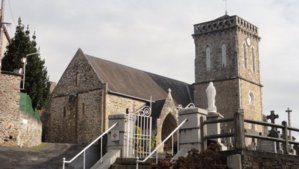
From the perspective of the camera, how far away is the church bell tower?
44.2 metres

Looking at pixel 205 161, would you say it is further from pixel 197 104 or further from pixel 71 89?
pixel 197 104

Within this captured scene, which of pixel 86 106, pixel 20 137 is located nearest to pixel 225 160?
pixel 20 137

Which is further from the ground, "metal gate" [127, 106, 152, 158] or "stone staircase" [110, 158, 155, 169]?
"metal gate" [127, 106, 152, 158]

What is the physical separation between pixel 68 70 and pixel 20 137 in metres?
15.1

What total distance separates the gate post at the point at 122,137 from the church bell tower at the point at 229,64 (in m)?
28.4

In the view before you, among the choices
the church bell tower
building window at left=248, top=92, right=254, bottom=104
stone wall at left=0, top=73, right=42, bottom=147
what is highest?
the church bell tower

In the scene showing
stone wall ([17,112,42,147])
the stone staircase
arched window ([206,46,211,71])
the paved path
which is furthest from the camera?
arched window ([206,46,211,71])

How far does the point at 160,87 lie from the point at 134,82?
147 inches

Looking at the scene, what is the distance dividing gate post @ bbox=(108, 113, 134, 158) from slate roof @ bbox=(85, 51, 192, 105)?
1915 centimetres

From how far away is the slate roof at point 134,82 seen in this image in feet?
120

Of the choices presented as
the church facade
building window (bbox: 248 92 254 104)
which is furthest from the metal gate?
building window (bbox: 248 92 254 104)

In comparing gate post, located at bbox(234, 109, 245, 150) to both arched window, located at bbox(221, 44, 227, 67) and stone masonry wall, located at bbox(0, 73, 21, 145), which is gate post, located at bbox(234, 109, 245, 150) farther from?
arched window, located at bbox(221, 44, 227, 67)

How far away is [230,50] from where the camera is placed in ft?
148

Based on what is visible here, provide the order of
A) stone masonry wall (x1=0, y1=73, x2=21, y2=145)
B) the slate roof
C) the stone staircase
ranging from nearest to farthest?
the stone staircase < stone masonry wall (x1=0, y1=73, x2=21, y2=145) < the slate roof
